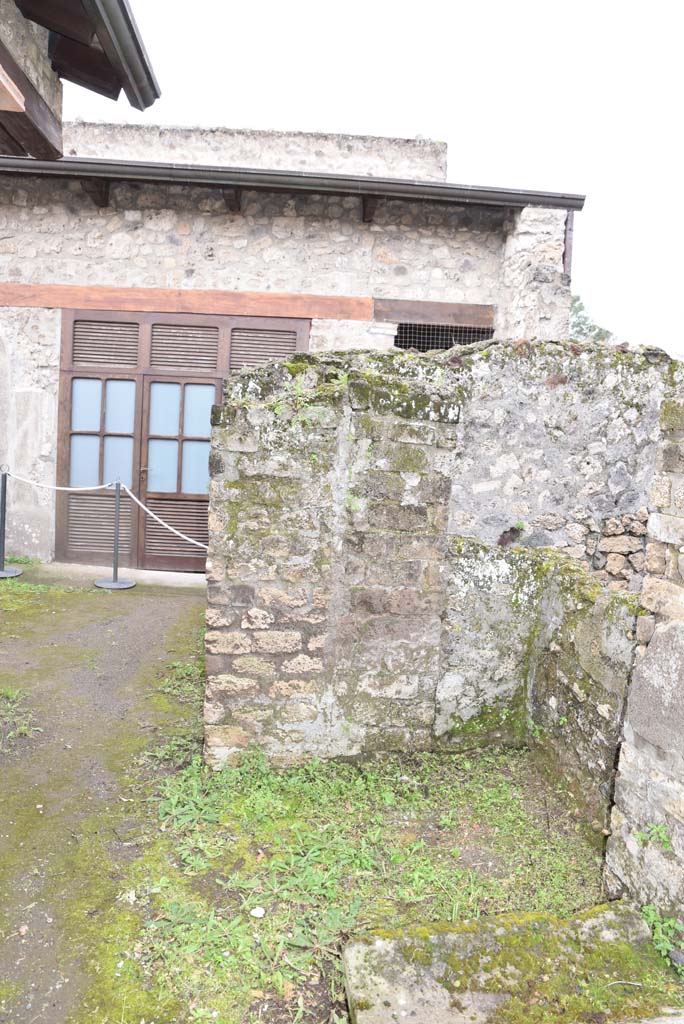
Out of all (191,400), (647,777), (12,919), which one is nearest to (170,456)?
(191,400)

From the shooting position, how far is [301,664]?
309 cm

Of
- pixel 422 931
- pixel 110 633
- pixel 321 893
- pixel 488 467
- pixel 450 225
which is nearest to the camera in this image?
pixel 422 931

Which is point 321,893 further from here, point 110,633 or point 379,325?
point 379,325

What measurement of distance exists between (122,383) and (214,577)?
485 centimetres

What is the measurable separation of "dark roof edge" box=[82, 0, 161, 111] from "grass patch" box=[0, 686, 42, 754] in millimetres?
3128

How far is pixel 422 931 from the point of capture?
209 cm

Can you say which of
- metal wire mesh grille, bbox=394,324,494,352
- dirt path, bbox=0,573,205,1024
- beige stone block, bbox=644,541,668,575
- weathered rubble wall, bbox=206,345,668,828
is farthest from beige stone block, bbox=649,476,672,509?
metal wire mesh grille, bbox=394,324,494,352

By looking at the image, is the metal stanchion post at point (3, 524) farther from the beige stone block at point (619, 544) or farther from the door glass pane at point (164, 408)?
the beige stone block at point (619, 544)

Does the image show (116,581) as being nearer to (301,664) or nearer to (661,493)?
(301,664)

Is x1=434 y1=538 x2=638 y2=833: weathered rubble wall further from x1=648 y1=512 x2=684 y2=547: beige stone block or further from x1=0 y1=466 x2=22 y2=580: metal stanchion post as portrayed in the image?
x1=0 y1=466 x2=22 y2=580: metal stanchion post

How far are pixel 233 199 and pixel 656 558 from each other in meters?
6.06

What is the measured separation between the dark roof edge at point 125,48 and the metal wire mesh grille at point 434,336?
179 inches

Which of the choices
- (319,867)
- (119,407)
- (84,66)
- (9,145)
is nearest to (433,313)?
(119,407)

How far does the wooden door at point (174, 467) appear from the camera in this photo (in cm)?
719
